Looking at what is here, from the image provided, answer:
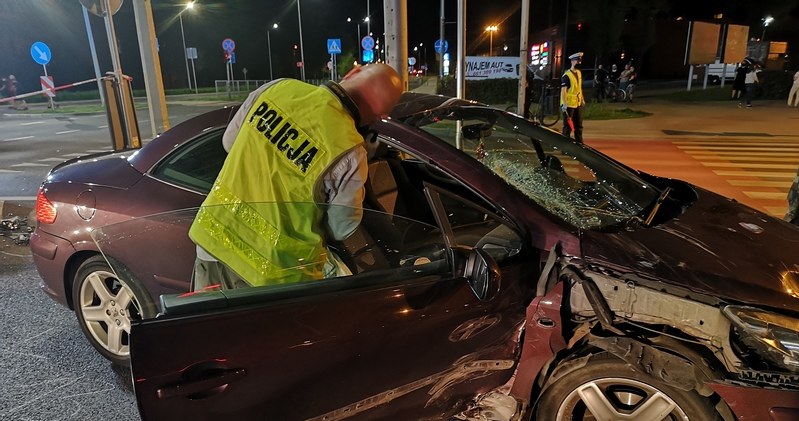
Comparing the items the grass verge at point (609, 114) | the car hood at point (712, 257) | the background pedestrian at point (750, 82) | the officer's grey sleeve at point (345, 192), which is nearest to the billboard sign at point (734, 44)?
the background pedestrian at point (750, 82)

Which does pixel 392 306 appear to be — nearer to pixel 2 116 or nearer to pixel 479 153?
pixel 479 153

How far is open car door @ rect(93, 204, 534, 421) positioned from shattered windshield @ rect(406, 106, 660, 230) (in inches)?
27.4

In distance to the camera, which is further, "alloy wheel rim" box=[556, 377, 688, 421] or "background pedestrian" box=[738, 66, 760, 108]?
"background pedestrian" box=[738, 66, 760, 108]

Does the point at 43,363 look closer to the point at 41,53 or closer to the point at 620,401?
the point at 620,401

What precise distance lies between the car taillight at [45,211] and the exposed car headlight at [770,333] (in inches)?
136

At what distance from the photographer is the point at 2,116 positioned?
2152 cm

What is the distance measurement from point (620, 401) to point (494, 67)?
12.7 metres

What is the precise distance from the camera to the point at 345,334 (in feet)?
5.50

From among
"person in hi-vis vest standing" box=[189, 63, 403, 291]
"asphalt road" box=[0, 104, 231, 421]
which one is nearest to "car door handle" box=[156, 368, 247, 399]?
"person in hi-vis vest standing" box=[189, 63, 403, 291]

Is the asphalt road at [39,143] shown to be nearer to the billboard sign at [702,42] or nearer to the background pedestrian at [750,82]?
the background pedestrian at [750,82]

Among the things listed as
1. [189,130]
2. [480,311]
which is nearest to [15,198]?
[189,130]

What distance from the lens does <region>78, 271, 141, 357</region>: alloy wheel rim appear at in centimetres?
290

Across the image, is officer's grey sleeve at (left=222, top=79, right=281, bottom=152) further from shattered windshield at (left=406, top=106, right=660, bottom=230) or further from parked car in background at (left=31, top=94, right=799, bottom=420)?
shattered windshield at (left=406, top=106, right=660, bottom=230)

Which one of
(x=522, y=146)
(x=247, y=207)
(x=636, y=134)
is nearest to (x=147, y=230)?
(x=247, y=207)
